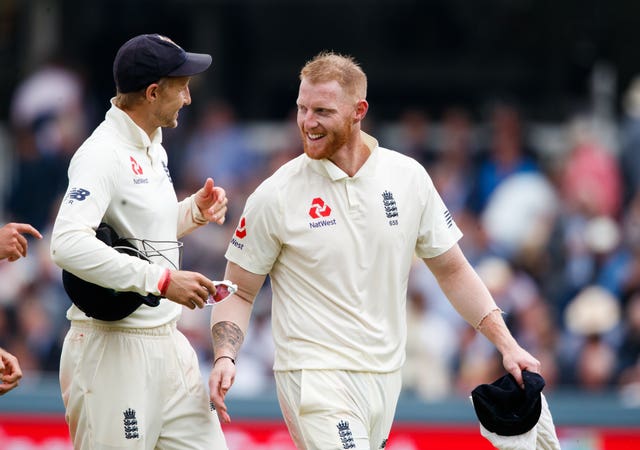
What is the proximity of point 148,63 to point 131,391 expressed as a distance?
1.51 m

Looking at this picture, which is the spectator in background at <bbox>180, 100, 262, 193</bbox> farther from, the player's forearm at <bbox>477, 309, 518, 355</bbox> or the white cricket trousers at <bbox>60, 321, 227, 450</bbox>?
the white cricket trousers at <bbox>60, 321, 227, 450</bbox>

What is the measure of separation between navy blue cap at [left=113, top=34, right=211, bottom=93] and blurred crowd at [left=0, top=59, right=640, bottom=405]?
5.53m

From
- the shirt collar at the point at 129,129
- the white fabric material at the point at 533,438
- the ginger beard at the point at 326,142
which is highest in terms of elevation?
the ginger beard at the point at 326,142

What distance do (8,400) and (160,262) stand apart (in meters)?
4.09

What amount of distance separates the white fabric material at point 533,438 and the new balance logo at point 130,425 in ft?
5.45

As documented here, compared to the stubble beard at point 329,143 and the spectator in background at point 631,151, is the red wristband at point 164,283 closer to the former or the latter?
the stubble beard at point 329,143

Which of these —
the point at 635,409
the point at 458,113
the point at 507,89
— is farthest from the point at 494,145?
the point at 635,409

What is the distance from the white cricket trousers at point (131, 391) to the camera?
235 inches

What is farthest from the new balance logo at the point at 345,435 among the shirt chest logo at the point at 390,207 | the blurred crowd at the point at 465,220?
the blurred crowd at the point at 465,220

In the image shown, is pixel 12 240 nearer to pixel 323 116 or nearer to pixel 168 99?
pixel 168 99

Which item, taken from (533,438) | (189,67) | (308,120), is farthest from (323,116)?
(533,438)

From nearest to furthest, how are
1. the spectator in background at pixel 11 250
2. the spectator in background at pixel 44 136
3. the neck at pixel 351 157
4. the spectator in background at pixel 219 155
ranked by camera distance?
the spectator in background at pixel 11 250 < the neck at pixel 351 157 < the spectator in background at pixel 44 136 < the spectator in background at pixel 219 155

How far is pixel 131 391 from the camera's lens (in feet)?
19.6

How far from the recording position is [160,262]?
20.0ft
